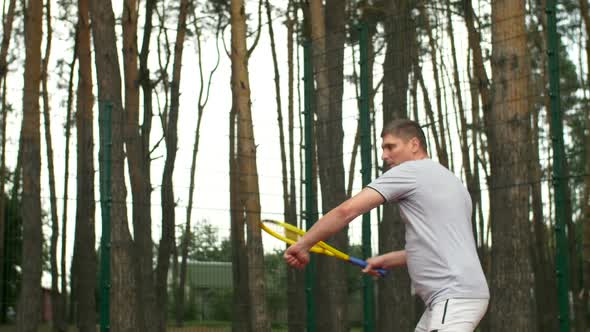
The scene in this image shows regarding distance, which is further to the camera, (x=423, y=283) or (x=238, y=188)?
(x=238, y=188)

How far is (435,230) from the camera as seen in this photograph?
5.27 metres

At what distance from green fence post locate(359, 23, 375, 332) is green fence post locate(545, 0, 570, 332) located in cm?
220

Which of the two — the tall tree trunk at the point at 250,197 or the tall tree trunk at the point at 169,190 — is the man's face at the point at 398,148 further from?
the tall tree trunk at the point at 169,190

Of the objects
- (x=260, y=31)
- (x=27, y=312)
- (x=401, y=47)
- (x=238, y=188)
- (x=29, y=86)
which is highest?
(x=260, y=31)

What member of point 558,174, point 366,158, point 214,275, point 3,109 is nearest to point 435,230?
point 558,174

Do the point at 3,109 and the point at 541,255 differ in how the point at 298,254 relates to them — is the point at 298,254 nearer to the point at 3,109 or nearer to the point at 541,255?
the point at 3,109

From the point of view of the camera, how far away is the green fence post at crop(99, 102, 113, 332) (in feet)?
32.3

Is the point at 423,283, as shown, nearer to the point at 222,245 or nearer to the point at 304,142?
the point at 304,142

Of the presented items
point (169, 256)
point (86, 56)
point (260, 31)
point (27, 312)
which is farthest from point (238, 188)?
point (260, 31)

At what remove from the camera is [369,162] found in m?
10.2

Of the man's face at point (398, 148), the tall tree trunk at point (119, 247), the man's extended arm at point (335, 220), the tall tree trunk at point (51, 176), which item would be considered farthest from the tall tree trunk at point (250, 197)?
the tall tree trunk at point (51, 176)

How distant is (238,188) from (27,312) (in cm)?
629

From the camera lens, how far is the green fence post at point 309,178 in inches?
419

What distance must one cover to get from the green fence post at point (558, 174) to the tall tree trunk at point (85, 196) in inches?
383
